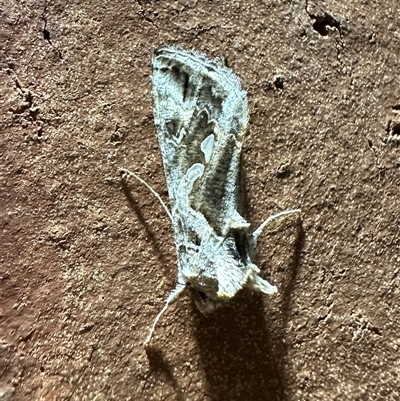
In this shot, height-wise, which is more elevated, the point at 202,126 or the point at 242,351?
the point at 202,126

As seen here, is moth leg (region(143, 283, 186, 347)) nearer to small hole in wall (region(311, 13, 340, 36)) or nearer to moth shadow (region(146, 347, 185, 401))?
moth shadow (region(146, 347, 185, 401))

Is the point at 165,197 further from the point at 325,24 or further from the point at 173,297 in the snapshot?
the point at 325,24

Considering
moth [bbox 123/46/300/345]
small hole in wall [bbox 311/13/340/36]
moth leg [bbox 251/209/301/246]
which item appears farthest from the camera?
small hole in wall [bbox 311/13/340/36]

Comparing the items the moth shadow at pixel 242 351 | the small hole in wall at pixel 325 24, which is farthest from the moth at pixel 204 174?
the small hole in wall at pixel 325 24

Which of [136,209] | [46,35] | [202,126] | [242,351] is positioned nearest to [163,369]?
[242,351]

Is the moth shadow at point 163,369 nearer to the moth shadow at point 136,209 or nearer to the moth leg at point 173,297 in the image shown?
the moth leg at point 173,297

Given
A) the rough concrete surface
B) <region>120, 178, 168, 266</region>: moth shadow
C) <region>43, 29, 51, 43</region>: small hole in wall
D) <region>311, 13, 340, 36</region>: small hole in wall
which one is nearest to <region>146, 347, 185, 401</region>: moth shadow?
the rough concrete surface
